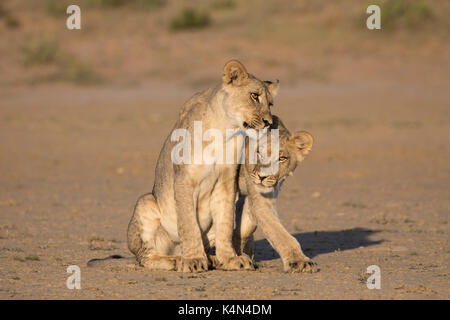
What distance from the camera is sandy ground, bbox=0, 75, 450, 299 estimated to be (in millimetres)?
7176

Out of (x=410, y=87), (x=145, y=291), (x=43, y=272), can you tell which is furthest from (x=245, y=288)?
(x=410, y=87)

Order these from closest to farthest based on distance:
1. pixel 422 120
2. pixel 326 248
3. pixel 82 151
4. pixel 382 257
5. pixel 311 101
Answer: pixel 382 257, pixel 326 248, pixel 82 151, pixel 422 120, pixel 311 101

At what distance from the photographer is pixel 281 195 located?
42.6 feet

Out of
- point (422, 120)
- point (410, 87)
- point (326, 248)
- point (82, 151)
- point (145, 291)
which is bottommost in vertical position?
point (145, 291)

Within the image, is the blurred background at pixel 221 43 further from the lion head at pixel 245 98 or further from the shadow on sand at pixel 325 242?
the lion head at pixel 245 98

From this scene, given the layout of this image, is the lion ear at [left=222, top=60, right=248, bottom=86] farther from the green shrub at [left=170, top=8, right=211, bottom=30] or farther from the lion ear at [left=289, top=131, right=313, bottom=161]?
the green shrub at [left=170, top=8, right=211, bottom=30]

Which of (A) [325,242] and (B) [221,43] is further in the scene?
(B) [221,43]

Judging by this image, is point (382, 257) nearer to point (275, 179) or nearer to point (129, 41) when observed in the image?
point (275, 179)

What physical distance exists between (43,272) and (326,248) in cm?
301

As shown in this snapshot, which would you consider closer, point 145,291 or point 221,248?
point 145,291

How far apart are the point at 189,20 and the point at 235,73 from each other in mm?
21794

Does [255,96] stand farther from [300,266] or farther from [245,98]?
[300,266]

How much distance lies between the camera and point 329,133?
1883 centimetres

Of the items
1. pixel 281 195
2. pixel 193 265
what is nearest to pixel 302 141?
pixel 193 265
